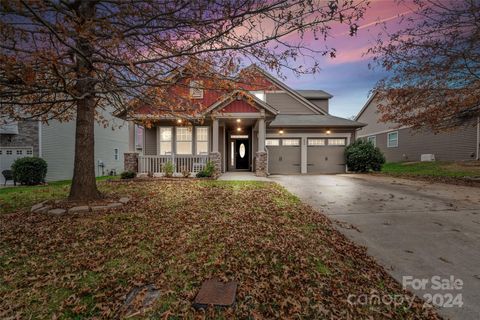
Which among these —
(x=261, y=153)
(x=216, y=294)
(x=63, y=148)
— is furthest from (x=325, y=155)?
(x=63, y=148)

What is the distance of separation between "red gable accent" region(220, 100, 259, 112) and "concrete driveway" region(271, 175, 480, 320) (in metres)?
5.97

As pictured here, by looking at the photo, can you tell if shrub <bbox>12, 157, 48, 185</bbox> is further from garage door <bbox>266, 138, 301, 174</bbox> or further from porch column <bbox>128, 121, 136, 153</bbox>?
garage door <bbox>266, 138, 301, 174</bbox>

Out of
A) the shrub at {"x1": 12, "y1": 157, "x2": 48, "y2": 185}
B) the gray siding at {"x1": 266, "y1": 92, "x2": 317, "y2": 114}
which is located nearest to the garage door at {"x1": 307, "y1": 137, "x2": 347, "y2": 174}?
the gray siding at {"x1": 266, "y1": 92, "x2": 317, "y2": 114}

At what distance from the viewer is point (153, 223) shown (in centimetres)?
459

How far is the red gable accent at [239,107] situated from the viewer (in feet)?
38.3

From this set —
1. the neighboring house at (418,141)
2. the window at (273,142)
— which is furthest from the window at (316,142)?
the neighboring house at (418,141)

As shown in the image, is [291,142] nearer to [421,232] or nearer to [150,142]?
[150,142]

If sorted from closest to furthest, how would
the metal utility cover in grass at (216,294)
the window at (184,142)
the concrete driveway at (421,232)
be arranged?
the metal utility cover in grass at (216,294)
the concrete driveway at (421,232)
the window at (184,142)

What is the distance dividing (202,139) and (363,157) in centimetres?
1051

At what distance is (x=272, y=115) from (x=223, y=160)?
4517mm

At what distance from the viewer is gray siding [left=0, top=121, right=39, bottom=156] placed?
14180 millimetres

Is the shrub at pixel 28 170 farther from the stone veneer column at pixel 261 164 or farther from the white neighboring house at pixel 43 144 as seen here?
the stone veneer column at pixel 261 164

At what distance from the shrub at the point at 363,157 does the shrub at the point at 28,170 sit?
19859mm

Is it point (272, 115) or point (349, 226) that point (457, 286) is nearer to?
point (349, 226)
